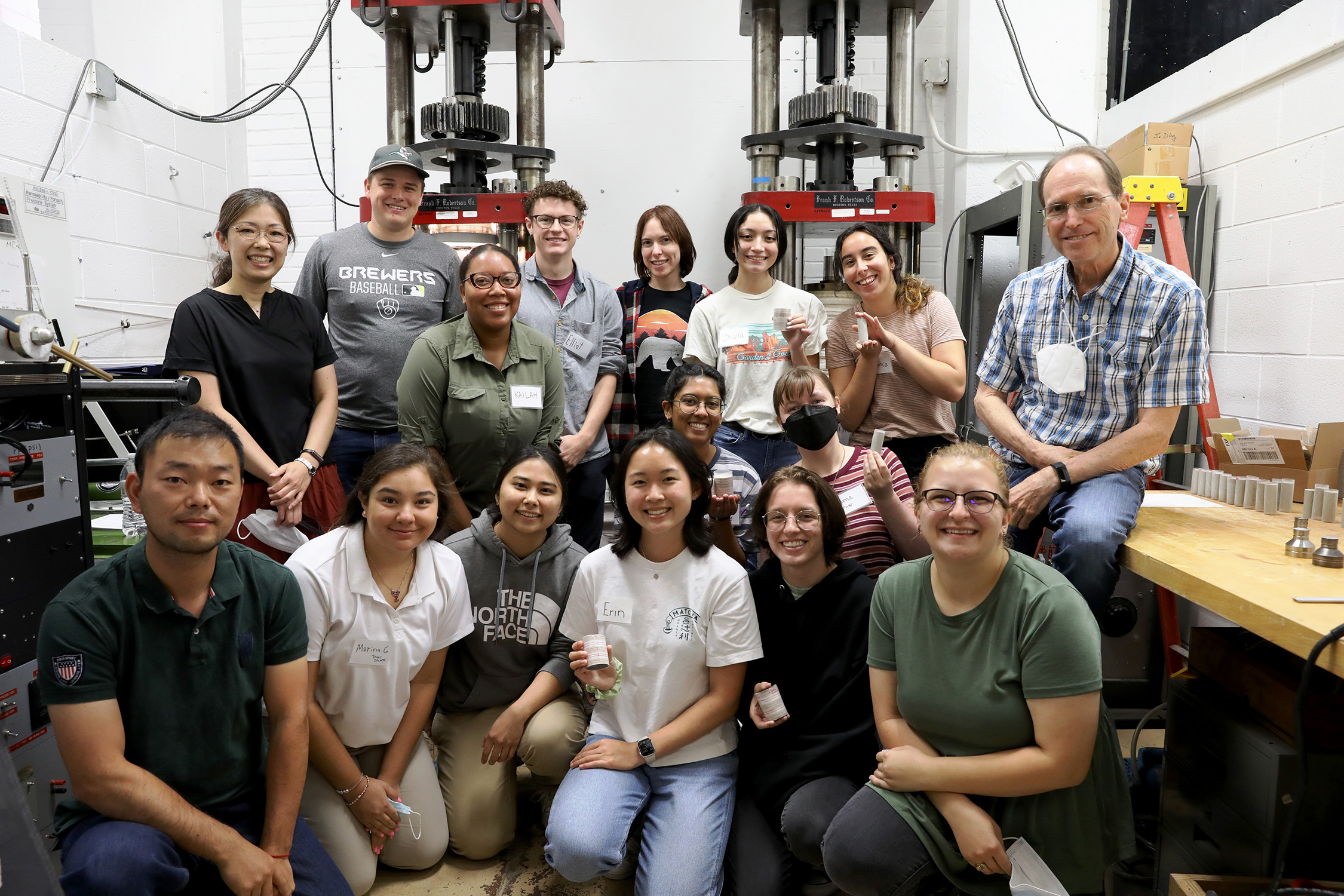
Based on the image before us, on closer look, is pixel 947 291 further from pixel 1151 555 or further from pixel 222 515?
pixel 222 515

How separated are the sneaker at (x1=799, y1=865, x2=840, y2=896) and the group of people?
0.02 meters

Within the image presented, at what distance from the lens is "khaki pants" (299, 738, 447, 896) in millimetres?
1834

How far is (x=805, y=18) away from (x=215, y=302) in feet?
8.69

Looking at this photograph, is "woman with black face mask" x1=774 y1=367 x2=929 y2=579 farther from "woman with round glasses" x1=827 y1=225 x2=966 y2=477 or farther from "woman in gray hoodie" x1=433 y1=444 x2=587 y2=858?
"woman in gray hoodie" x1=433 y1=444 x2=587 y2=858

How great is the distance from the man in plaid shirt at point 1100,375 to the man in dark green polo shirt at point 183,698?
151 cm

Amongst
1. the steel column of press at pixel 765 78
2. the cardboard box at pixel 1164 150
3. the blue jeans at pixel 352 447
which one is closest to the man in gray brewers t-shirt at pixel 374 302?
the blue jeans at pixel 352 447

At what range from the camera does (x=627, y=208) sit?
14.2 feet

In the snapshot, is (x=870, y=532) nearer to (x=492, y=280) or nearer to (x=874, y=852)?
(x=874, y=852)

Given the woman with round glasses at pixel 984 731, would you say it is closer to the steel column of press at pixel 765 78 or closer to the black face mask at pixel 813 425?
the black face mask at pixel 813 425

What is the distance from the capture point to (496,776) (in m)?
2.05

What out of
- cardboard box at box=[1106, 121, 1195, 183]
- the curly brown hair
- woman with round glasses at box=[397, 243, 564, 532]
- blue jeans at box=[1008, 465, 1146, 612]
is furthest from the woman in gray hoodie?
cardboard box at box=[1106, 121, 1195, 183]

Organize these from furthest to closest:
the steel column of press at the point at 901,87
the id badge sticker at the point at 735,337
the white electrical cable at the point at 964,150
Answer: the white electrical cable at the point at 964,150, the steel column of press at the point at 901,87, the id badge sticker at the point at 735,337

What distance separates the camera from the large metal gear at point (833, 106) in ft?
10.8

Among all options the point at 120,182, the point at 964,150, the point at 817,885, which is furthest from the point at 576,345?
the point at 120,182
